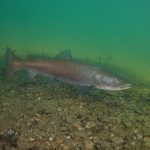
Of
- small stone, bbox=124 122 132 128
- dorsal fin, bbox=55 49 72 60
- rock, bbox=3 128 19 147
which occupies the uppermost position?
dorsal fin, bbox=55 49 72 60

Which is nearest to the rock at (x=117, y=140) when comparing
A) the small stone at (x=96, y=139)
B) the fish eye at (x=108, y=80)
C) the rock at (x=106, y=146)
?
the rock at (x=106, y=146)

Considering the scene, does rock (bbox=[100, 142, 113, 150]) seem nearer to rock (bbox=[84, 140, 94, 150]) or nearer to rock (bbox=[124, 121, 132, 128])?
rock (bbox=[84, 140, 94, 150])

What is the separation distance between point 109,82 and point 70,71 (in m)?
0.90

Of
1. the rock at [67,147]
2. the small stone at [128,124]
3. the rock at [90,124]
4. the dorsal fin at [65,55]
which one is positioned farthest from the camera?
the dorsal fin at [65,55]

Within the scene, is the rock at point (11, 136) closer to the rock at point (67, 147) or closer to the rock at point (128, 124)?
the rock at point (67, 147)

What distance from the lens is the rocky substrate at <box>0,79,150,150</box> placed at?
554 cm

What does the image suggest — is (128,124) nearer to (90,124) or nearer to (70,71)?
(90,124)

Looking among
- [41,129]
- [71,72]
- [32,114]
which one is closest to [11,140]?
[41,129]

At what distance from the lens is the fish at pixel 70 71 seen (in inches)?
261

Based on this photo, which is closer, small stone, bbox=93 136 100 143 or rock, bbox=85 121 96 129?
small stone, bbox=93 136 100 143

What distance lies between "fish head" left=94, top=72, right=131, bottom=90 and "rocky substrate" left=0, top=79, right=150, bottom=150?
0.60 metres

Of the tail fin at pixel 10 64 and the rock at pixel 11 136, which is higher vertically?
the tail fin at pixel 10 64

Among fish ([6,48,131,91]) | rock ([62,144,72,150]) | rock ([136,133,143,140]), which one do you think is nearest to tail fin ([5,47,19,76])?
fish ([6,48,131,91])

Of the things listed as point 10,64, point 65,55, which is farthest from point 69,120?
point 10,64
